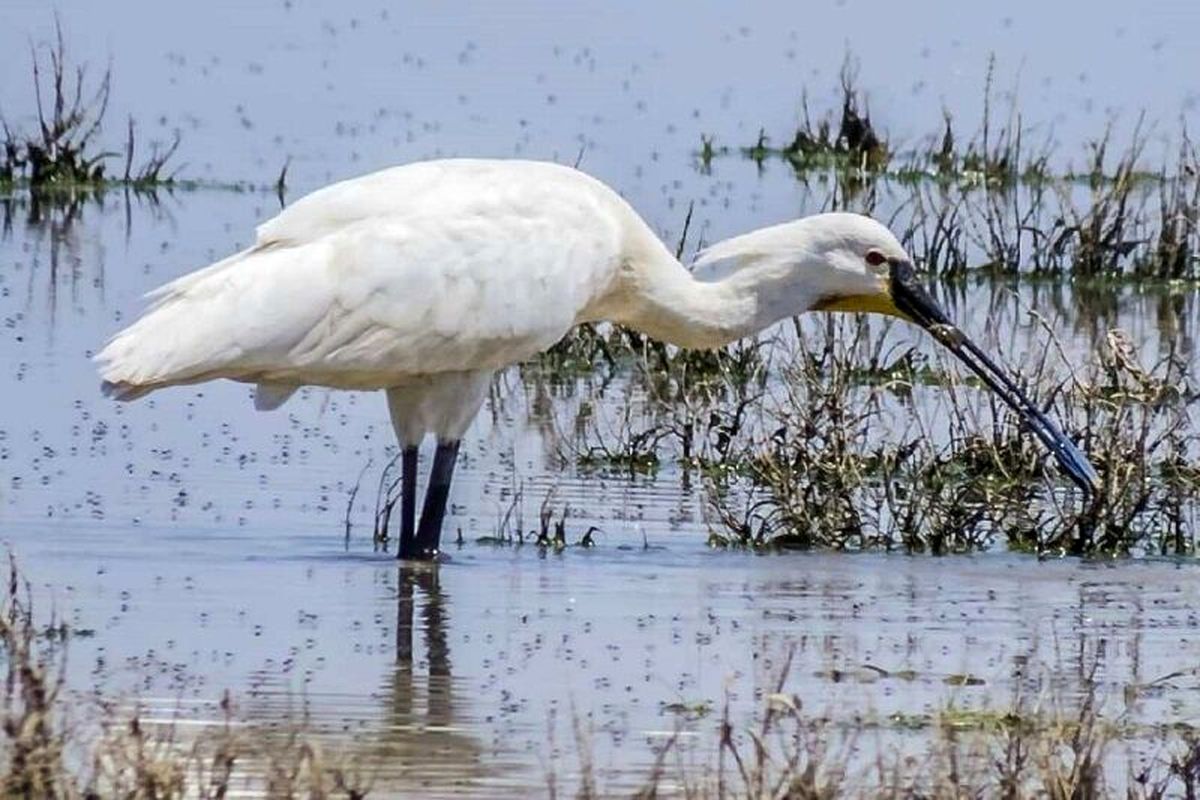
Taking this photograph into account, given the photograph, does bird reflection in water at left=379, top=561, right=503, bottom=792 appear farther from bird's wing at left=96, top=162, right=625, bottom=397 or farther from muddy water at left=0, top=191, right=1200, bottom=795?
bird's wing at left=96, top=162, right=625, bottom=397

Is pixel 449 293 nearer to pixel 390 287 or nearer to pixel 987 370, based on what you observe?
pixel 390 287

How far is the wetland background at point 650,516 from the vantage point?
9.10m

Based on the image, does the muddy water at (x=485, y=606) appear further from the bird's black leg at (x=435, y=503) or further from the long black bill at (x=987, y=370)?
the long black bill at (x=987, y=370)

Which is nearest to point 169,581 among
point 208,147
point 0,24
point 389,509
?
point 389,509

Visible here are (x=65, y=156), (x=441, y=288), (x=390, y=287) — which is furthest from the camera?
(x=65, y=156)

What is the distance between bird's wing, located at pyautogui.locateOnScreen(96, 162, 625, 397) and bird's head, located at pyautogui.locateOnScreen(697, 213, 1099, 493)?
1.87 ft

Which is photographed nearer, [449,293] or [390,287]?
[390,287]

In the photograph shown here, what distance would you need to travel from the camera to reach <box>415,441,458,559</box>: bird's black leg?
38.9ft

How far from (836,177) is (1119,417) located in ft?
34.5

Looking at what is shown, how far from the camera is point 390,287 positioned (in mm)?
11594

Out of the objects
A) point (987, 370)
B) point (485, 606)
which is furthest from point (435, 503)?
point (987, 370)

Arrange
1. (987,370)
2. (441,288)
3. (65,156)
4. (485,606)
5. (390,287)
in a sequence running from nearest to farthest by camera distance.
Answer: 1. (485,606)
2. (390,287)
3. (441,288)
4. (987,370)
5. (65,156)

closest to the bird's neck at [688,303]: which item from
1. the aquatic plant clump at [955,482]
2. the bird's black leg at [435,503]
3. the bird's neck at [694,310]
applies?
the bird's neck at [694,310]

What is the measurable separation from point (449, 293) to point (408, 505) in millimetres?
704
